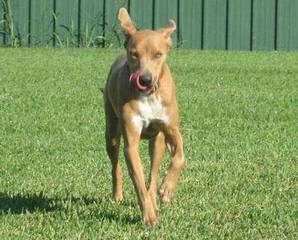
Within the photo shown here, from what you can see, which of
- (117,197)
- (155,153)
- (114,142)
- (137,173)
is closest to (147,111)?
(137,173)

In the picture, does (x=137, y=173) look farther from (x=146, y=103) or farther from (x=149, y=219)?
(x=146, y=103)

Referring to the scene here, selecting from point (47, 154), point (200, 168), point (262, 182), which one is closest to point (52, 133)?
point (47, 154)

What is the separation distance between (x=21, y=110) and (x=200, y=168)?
3934mm

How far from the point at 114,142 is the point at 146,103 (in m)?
0.86

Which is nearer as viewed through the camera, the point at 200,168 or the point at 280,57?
the point at 200,168

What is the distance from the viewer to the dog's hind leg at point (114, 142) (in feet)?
21.5

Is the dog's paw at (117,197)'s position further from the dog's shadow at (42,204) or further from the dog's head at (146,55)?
the dog's head at (146,55)

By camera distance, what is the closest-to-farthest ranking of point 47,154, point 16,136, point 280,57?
point 47,154, point 16,136, point 280,57

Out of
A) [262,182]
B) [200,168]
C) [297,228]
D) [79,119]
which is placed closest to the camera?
[297,228]

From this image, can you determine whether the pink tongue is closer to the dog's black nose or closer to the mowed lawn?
the dog's black nose

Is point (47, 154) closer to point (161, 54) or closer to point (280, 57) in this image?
point (161, 54)

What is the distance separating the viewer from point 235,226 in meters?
5.71

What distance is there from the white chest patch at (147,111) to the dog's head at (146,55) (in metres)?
0.15

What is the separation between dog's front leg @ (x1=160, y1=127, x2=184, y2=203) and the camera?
6105 mm
